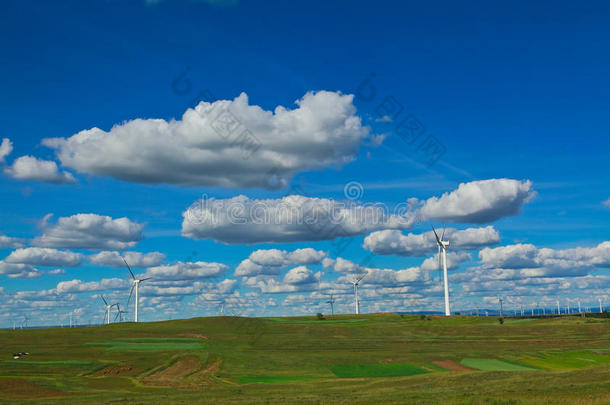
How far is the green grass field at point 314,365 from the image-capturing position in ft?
192

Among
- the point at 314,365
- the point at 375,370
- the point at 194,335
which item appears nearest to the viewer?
the point at 375,370

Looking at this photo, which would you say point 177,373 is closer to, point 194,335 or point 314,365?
point 314,365

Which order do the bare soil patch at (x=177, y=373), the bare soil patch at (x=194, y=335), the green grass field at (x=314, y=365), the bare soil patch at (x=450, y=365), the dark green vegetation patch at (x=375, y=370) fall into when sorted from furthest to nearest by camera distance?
the bare soil patch at (x=194, y=335), the bare soil patch at (x=450, y=365), the dark green vegetation patch at (x=375, y=370), the bare soil patch at (x=177, y=373), the green grass field at (x=314, y=365)

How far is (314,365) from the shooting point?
357 ft

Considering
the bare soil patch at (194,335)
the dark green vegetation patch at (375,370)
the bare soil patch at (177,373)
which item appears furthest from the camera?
the bare soil patch at (194,335)

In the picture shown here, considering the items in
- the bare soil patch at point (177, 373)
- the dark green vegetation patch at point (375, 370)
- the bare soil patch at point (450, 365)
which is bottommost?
the bare soil patch at point (450, 365)

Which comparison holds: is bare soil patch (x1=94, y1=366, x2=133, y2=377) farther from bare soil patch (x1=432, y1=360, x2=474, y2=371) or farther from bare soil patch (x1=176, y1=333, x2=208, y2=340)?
bare soil patch (x1=176, y1=333, x2=208, y2=340)

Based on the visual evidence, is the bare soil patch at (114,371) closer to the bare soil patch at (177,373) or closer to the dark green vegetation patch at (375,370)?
the bare soil patch at (177,373)

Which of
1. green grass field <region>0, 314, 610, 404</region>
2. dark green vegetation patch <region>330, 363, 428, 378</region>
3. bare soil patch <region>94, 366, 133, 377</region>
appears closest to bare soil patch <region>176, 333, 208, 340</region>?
green grass field <region>0, 314, 610, 404</region>

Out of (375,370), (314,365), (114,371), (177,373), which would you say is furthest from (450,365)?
(114,371)

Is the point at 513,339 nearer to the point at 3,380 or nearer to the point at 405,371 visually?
the point at 405,371

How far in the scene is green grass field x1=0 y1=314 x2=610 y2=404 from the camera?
192 feet

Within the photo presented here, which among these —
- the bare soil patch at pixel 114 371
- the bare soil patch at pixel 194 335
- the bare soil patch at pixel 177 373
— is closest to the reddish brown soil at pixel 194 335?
the bare soil patch at pixel 194 335

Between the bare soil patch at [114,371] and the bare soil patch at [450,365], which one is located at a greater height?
the bare soil patch at [114,371]
